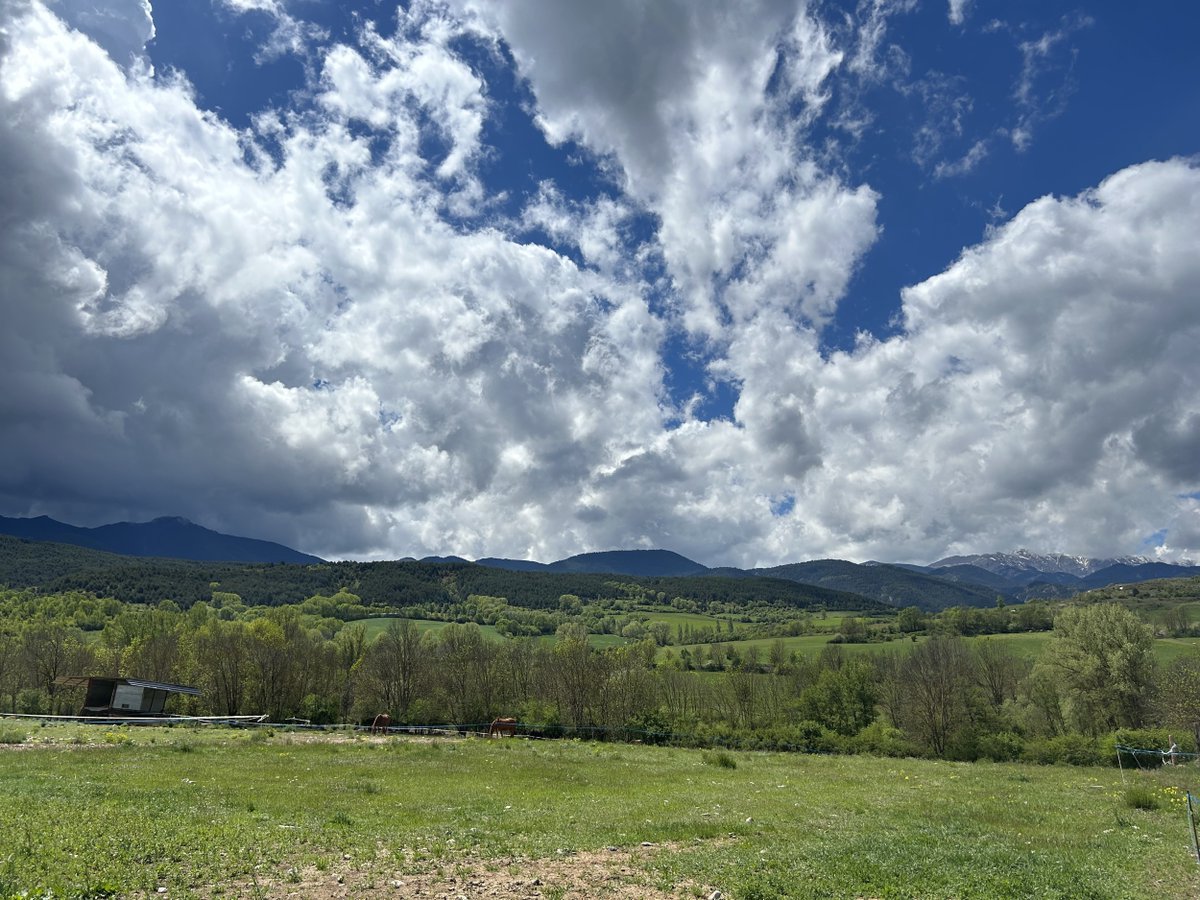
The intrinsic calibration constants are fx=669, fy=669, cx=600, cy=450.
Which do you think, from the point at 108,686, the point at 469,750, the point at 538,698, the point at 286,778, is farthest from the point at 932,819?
the point at 108,686

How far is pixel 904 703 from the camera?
7812 cm

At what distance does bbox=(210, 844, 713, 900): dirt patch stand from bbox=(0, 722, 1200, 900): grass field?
62mm

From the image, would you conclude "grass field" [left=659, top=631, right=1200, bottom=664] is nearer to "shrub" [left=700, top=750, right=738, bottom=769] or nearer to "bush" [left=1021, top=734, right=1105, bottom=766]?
"bush" [left=1021, top=734, right=1105, bottom=766]

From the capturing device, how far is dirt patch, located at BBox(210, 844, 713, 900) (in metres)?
12.4

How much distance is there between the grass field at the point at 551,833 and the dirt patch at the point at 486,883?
6 cm

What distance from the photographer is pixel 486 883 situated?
1334cm

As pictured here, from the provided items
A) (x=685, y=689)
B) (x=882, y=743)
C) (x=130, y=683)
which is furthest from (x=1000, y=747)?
(x=130, y=683)

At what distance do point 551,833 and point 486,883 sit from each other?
5.39 metres

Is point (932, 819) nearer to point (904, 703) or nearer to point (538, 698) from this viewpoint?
point (904, 703)

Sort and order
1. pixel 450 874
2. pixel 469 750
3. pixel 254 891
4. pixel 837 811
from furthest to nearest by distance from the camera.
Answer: pixel 469 750 → pixel 837 811 → pixel 450 874 → pixel 254 891

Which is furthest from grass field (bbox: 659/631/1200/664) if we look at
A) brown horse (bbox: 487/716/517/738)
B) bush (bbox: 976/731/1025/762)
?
brown horse (bbox: 487/716/517/738)

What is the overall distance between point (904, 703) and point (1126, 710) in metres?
20.9

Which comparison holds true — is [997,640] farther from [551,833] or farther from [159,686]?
[551,833]

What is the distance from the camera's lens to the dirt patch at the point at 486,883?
12.4 metres
